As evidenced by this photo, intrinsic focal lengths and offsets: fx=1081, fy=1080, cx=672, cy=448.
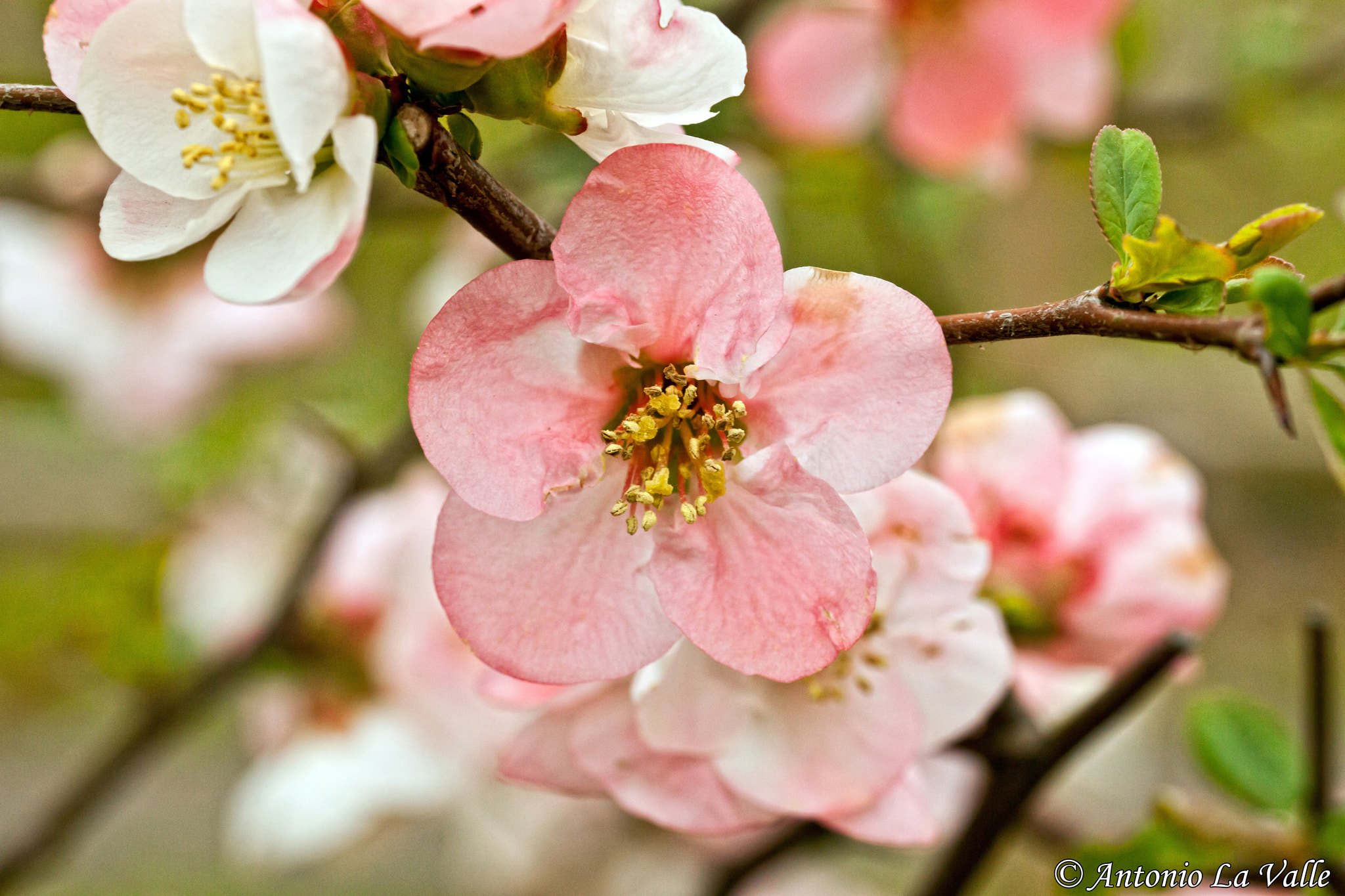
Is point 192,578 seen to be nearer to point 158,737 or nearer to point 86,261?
point 158,737

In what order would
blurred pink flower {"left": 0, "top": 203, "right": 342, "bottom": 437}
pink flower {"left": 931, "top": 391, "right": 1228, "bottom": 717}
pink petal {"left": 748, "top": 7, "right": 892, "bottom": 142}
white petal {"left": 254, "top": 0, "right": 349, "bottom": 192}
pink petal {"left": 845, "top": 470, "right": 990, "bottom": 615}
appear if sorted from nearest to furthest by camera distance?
white petal {"left": 254, "top": 0, "right": 349, "bottom": 192} < pink petal {"left": 845, "top": 470, "right": 990, "bottom": 615} < pink flower {"left": 931, "top": 391, "right": 1228, "bottom": 717} < pink petal {"left": 748, "top": 7, "right": 892, "bottom": 142} < blurred pink flower {"left": 0, "top": 203, "right": 342, "bottom": 437}

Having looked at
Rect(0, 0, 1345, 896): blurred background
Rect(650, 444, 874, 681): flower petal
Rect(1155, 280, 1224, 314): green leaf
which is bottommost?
Rect(0, 0, 1345, 896): blurred background

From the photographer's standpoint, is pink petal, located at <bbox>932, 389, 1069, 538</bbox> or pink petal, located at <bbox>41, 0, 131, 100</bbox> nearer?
pink petal, located at <bbox>41, 0, 131, 100</bbox>

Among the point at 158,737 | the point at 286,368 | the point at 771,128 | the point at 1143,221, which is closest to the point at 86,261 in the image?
the point at 286,368

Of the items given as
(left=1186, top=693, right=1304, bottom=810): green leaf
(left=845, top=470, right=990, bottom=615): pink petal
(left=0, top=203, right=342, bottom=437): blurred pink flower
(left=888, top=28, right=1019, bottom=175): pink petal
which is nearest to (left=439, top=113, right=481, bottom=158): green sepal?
(left=845, top=470, right=990, bottom=615): pink petal

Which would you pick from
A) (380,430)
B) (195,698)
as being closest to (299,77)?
(195,698)

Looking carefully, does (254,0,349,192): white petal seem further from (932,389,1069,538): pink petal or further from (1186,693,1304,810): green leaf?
(1186,693,1304,810): green leaf

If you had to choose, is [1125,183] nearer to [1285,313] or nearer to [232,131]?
[1285,313]
